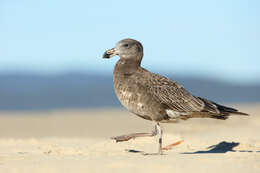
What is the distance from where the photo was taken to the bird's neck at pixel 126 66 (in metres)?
11.8

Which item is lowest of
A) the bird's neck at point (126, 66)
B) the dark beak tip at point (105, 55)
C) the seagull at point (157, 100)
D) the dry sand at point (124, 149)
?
the dry sand at point (124, 149)

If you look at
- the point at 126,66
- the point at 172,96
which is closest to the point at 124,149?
the point at 126,66

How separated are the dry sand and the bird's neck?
1.38 metres

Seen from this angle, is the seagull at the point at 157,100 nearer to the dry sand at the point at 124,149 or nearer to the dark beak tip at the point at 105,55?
the dark beak tip at the point at 105,55

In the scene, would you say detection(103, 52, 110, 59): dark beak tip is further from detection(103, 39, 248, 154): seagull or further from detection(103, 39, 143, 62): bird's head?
detection(103, 39, 248, 154): seagull

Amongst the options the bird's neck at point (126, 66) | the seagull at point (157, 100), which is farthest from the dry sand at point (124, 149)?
the bird's neck at point (126, 66)

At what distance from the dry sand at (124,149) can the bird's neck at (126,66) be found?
54.2 inches

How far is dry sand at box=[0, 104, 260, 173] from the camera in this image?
9.27 metres

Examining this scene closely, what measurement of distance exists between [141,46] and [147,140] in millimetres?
2494

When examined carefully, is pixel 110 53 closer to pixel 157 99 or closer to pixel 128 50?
pixel 128 50

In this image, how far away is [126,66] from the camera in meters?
11.9

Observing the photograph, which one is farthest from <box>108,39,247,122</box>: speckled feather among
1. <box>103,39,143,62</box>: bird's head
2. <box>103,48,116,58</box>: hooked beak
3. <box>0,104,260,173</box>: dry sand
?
<box>0,104,260,173</box>: dry sand

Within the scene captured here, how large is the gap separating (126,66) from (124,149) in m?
1.67

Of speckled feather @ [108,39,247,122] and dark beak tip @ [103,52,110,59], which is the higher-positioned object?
dark beak tip @ [103,52,110,59]
